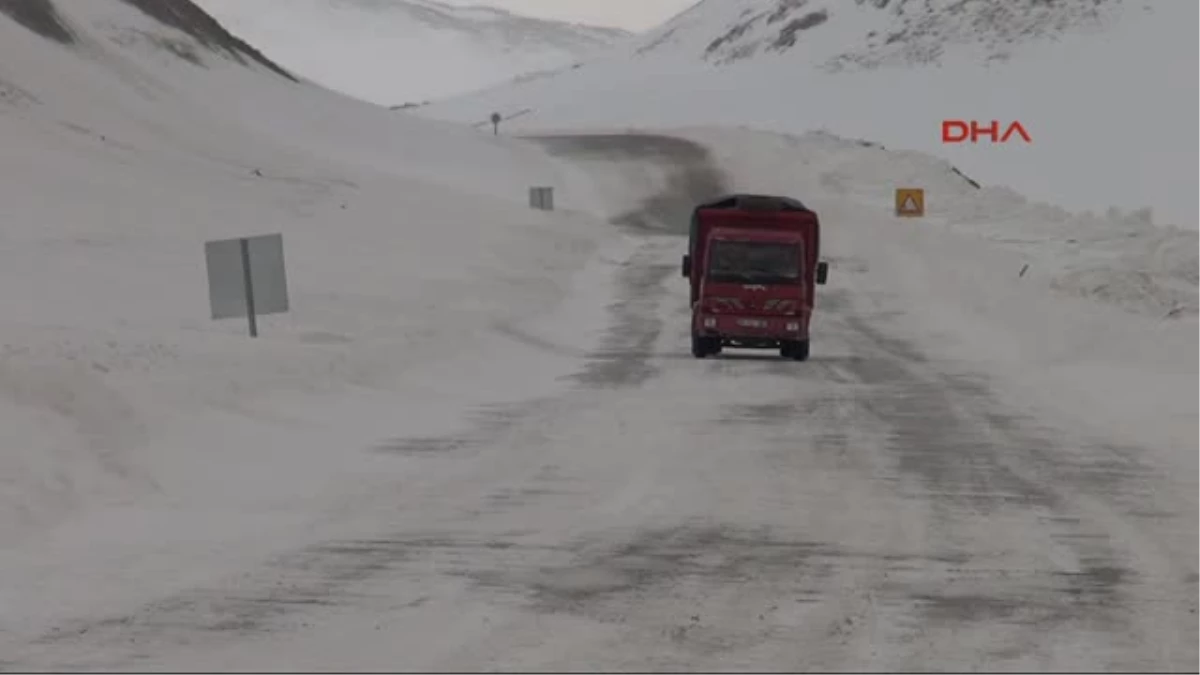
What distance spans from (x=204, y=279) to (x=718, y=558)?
865 inches

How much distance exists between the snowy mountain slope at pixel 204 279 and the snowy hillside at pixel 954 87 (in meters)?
34.7

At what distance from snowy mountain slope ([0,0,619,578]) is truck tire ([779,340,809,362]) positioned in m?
3.86

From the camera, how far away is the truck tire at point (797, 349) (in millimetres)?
26078

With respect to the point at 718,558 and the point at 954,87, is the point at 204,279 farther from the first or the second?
the point at 954,87

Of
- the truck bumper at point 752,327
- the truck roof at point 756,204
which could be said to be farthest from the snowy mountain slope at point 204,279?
the truck roof at point 756,204

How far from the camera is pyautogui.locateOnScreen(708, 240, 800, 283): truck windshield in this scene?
26406mm

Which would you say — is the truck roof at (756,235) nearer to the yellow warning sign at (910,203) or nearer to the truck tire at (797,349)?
the truck tire at (797,349)

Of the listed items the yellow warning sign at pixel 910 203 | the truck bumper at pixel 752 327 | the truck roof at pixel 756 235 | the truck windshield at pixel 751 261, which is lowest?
the truck bumper at pixel 752 327

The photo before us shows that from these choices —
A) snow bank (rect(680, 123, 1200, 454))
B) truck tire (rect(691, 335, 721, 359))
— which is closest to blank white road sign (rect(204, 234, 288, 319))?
truck tire (rect(691, 335, 721, 359))

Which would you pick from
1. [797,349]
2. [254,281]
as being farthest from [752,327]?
[254,281]

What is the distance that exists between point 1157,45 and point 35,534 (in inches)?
5170

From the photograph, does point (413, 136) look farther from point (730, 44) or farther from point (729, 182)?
point (730, 44)

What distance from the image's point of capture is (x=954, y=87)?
131125 mm

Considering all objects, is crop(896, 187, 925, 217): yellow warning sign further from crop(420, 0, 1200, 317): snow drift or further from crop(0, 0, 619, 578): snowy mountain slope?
crop(0, 0, 619, 578): snowy mountain slope
